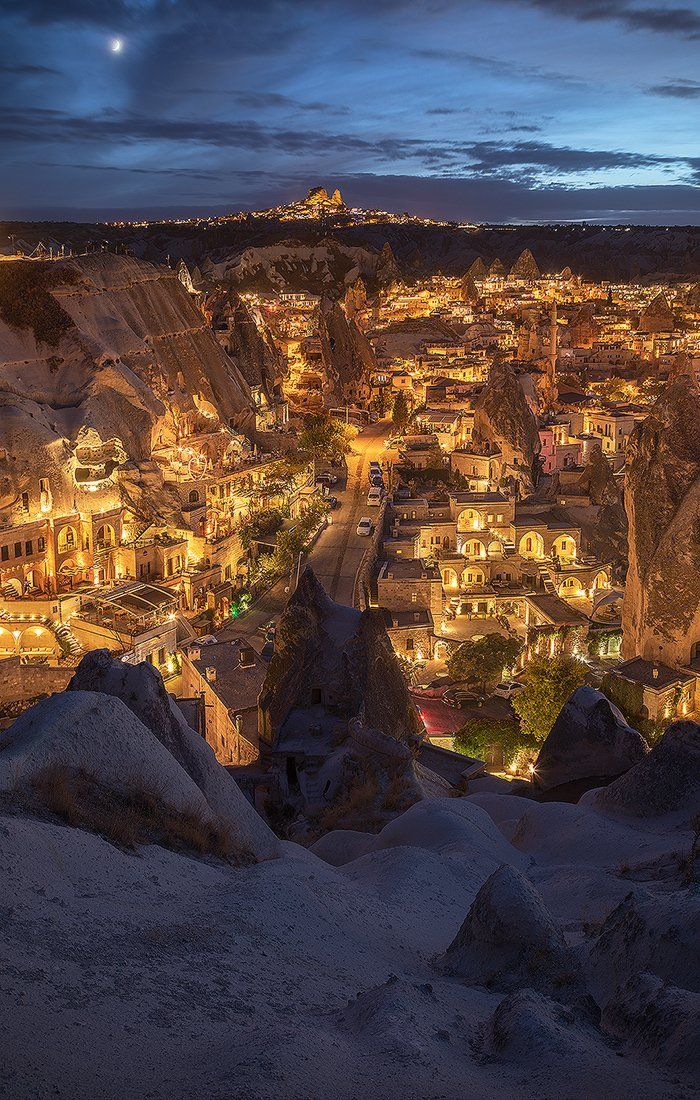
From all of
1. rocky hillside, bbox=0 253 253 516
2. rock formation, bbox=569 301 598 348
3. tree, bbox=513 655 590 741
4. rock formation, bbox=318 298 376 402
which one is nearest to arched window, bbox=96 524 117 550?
rocky hillside, bbox=0 253 253 516

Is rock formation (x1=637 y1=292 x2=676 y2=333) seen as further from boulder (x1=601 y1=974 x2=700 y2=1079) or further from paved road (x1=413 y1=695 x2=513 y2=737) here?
boulder (x1=601 y1=974 x2=700 y2=1079)

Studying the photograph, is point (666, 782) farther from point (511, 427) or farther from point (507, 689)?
point (511, 427)

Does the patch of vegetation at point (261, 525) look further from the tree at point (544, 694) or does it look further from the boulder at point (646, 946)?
the boulder at point (646, 946)

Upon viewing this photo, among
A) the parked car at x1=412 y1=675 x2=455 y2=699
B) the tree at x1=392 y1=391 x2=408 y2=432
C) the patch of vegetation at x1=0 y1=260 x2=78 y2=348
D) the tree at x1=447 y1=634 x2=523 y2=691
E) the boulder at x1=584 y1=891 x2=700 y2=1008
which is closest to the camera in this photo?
the boulder at x1=584 y1=891 x2=700 y2=1008

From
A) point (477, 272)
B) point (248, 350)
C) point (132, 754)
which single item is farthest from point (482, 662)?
point (477, 272)

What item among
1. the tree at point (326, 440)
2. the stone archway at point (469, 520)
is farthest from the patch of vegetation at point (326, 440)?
the stone archway at point (469, 520)

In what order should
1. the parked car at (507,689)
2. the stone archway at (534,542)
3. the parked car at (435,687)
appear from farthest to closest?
the stone archway at (534,542)
the parked car at (435,687)
the parked car at (507,689)

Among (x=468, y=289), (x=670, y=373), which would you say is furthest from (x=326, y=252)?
(x=670, y=373)
